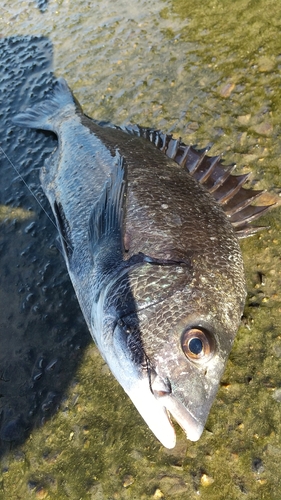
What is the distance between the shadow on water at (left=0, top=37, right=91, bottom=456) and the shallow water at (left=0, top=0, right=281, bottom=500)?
0.05ft

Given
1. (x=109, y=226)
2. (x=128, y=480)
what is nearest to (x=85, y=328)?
(x=109, y=226)

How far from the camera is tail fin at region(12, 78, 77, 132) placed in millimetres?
4983

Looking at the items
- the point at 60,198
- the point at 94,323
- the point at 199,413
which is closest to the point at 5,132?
the point at 60,198

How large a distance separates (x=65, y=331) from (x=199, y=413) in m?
1.89

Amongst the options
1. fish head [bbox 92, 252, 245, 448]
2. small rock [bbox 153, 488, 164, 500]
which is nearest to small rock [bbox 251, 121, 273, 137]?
fish head [bbox 92, 252, 245, 448]

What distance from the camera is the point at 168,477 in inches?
104

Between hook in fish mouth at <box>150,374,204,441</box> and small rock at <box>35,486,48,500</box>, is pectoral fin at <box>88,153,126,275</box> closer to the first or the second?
hook in fish mouth at <box>150,374,204,441</box>

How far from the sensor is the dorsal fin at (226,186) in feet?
10.5

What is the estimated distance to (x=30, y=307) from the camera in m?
3.84

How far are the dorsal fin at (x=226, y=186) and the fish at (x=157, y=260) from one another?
1 centimetres

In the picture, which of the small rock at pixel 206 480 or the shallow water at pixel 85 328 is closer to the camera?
the small rock at pixel 206 480

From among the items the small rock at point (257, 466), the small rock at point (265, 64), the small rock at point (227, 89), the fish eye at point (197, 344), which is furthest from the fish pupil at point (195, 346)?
the small rock at point (265, 64)

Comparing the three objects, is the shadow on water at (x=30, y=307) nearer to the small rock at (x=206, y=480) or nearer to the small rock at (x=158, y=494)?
the small rock at (x=158, y=494)

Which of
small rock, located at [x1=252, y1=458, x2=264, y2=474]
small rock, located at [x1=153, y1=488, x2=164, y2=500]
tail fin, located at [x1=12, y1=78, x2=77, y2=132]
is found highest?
tail fin, located at [x1=12, y1=78, x2=77, y2=132]
